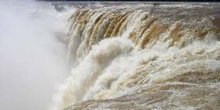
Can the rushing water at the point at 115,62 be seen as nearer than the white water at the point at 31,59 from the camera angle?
Yes

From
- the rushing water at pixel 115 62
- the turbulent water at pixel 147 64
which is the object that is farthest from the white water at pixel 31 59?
the turbulent water at pixel 147 64

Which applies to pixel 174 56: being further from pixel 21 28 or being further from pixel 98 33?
pixel 21 28

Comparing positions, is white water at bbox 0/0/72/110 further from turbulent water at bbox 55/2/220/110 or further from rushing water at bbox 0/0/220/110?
turbulent water at bbox 55/2/220/110

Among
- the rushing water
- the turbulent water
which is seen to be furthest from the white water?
the turbulent water

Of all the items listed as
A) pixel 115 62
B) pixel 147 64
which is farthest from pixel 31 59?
pixel 147 64

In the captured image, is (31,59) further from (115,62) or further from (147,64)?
(147,64)

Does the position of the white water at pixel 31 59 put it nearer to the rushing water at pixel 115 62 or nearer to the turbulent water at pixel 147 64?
the rushing water at pixel 115 62

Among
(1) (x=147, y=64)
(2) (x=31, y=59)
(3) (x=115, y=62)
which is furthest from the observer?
(2) (x=31, y=59)

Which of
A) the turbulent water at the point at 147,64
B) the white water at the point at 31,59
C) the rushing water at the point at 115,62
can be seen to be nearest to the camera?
the turbulent water at the point at 147,64

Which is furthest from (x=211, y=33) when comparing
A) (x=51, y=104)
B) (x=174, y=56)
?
(x=51, y=104)
